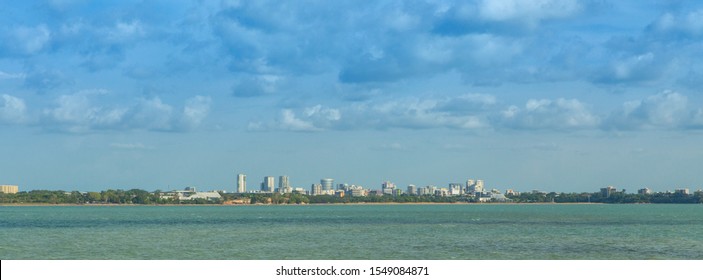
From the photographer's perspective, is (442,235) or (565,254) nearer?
(565,254)

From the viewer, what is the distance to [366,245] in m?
80.1

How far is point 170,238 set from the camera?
90.9 meters

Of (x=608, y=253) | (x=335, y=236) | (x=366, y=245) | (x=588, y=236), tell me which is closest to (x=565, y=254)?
(x=608, y=253)

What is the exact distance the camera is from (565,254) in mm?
68062

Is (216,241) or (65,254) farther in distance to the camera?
(216,241)

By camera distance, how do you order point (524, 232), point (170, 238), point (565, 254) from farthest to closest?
1. point (524, 232)
2. point (170, 238)
3. point (565, 254)

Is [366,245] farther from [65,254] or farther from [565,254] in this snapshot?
[65,254]

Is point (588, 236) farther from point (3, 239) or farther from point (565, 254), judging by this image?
point (3, 239)

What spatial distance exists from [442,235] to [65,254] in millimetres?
38293
